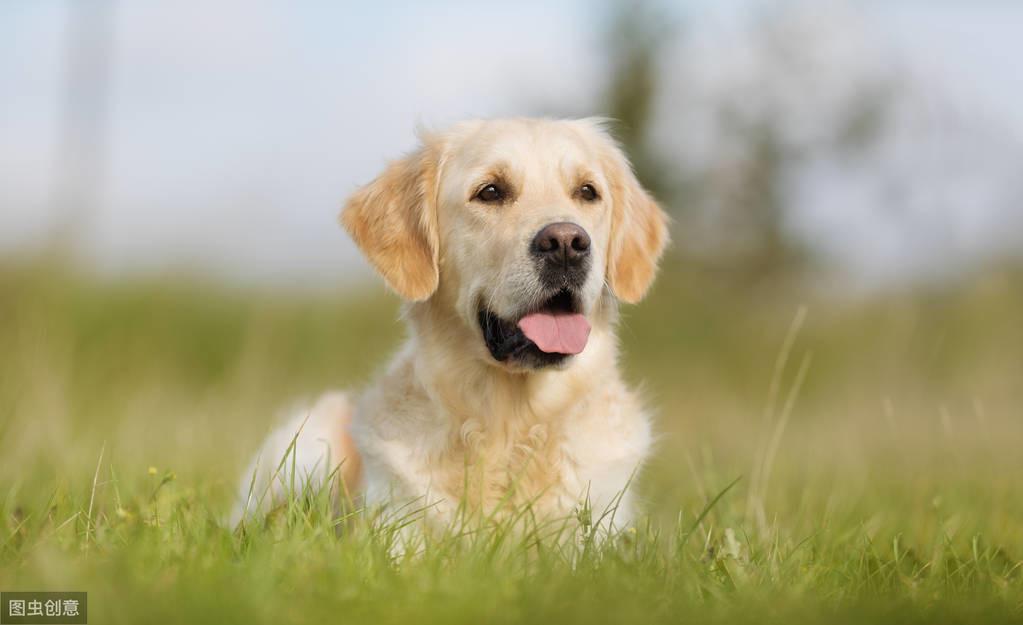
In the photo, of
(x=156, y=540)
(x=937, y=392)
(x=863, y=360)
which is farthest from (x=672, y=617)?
(x=863, y=360)

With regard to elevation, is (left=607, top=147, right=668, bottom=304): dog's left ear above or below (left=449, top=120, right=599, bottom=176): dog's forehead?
below

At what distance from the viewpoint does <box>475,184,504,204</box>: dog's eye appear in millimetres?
3486

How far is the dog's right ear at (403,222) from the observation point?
11.7 feet

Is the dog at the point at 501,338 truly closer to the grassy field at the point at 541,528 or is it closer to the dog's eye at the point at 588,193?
the dog's eye at the point at 588,193

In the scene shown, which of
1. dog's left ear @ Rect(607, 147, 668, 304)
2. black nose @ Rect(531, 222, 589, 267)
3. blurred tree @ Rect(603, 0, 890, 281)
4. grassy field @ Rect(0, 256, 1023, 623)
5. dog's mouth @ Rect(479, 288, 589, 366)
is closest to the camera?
grassy field @ Rect(0, 256, 1023, 623)

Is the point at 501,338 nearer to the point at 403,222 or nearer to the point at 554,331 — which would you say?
the point at 554,331

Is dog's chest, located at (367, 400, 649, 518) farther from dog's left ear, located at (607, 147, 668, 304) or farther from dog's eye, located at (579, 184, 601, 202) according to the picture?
dog's eye, located at (579, 184, 601, 202)

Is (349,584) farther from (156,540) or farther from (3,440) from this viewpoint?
(3,440)

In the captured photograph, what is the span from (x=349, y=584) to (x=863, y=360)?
22.8 feet

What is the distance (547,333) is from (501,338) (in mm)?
171

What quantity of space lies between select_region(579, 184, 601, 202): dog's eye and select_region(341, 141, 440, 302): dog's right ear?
0.54 metres

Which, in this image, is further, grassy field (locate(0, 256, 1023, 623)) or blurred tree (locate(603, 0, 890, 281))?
blurred tree (locate(603, 0, 890, 281))

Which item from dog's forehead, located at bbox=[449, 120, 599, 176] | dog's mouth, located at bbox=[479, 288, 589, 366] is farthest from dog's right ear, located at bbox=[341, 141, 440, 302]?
dog's mouth, located at bbox=[479, 288, 589, 366]

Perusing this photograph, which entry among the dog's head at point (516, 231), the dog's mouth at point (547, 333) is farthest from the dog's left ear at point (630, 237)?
the dog's mouth at point (547, 333)
